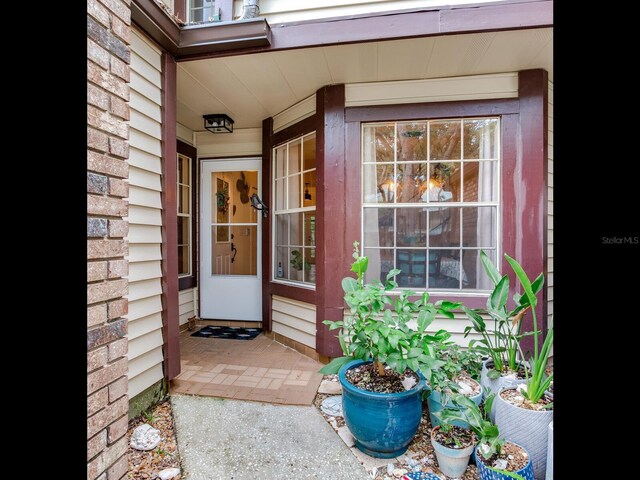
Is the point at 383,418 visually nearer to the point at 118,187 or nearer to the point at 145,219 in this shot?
the point at 118,187

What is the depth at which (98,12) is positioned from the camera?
1.02 metres

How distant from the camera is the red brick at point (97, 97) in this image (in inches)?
38.2

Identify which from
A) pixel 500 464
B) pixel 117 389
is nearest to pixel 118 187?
pixel 117 389

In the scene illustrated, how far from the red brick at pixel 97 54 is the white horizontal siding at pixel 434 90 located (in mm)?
2113

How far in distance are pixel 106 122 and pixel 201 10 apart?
2.39 m

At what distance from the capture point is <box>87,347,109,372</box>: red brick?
93 cm

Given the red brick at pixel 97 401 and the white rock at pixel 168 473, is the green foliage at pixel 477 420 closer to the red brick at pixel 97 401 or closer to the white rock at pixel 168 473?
the white rock at pixel 168 473

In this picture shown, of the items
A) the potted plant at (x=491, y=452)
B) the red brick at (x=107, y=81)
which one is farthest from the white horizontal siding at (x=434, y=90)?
the potted plant at (x=491, y=452)

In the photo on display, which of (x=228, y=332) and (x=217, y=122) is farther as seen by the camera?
(x=228, y=332)

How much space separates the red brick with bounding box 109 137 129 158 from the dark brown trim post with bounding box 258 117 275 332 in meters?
2.56
